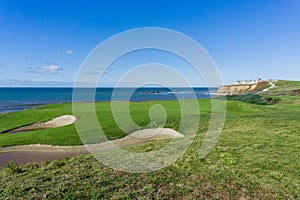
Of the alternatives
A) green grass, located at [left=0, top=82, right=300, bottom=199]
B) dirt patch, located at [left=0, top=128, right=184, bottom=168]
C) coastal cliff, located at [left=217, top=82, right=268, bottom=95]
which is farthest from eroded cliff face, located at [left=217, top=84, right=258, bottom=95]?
A: green grass, located at [left=0, top=82, right=300, bottom=199]

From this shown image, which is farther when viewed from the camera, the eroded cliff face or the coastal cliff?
the eroded cliff face

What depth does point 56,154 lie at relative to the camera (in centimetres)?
2008

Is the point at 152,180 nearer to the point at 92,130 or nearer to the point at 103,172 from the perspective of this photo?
the point at 103,172

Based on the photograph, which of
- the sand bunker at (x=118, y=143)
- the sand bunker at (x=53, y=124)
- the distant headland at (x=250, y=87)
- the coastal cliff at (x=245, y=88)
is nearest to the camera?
the sand bunker at (x=118, y=143)

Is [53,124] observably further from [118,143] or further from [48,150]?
[118,143]

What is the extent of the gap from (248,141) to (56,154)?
16632mm

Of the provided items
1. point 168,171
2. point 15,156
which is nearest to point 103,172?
point 168,171

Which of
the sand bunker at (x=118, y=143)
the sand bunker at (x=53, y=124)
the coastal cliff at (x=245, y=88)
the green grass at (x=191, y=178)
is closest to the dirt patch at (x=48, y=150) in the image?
the sand bunker at (x=118, y=143)

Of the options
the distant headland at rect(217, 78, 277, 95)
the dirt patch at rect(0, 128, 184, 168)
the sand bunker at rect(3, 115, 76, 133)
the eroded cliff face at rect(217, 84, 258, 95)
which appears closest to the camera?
the dirt patch at rect(0, 128, 184, 168)

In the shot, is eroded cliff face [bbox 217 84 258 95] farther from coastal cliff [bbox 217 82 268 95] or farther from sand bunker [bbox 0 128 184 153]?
sand bunker [bbox 0 128 184 153]

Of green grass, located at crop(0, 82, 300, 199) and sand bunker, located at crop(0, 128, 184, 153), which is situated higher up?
green grass, located at crop(0, 82, 300, 199)

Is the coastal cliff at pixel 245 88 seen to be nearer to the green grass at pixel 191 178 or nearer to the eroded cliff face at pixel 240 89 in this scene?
the eroded cliff face at pixel 240 89

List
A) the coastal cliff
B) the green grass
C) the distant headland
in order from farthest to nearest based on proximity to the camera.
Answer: the coastal cliff < the distant headland < the green grass

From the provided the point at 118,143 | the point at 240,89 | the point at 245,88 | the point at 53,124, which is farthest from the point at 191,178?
the point at 240,89
